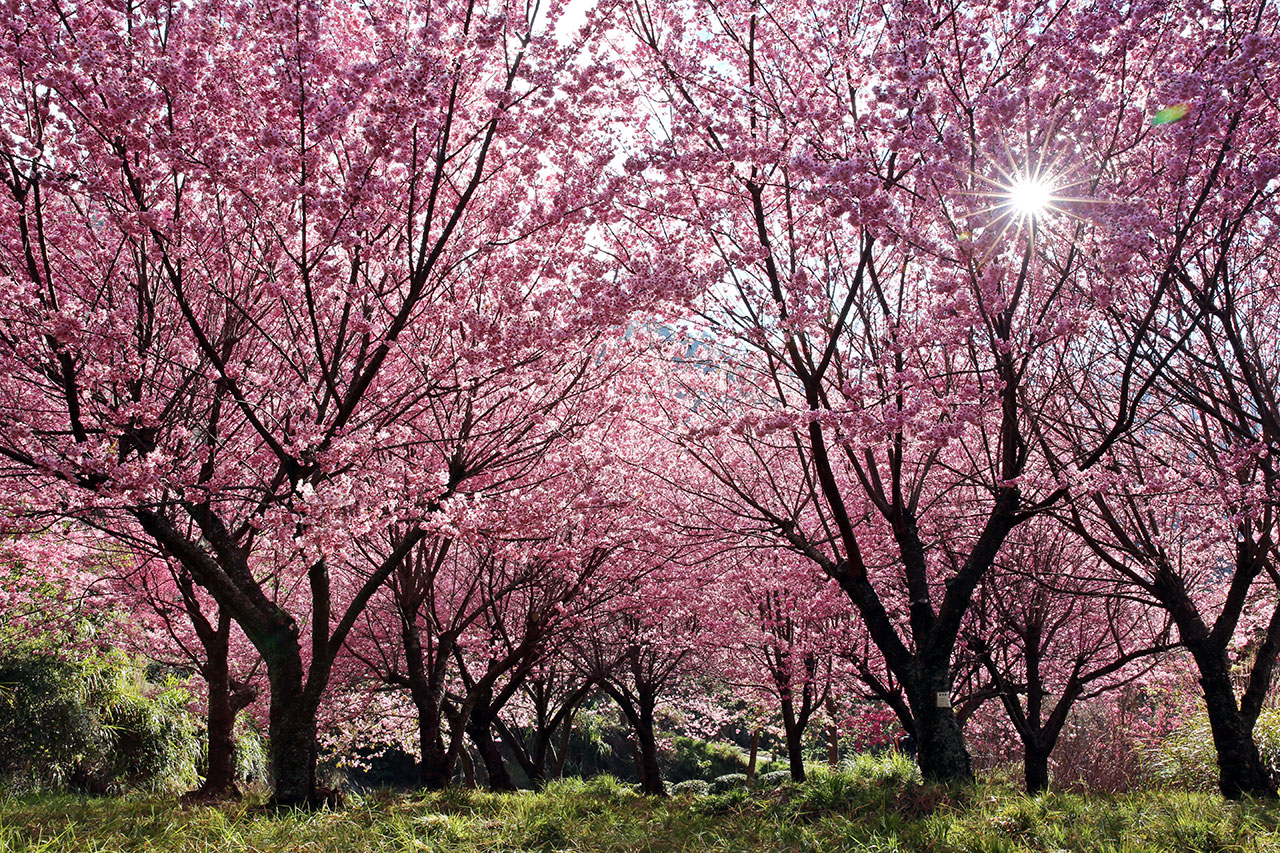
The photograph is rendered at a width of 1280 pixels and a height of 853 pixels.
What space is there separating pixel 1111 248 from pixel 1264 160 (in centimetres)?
94

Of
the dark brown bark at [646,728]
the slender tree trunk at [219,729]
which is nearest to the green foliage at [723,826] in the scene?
the slender tree trunk at [219,729]

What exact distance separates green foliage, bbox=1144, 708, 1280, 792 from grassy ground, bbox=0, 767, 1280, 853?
20.7 feet

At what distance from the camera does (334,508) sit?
18.6ft

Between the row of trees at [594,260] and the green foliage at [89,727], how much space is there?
3477 mm

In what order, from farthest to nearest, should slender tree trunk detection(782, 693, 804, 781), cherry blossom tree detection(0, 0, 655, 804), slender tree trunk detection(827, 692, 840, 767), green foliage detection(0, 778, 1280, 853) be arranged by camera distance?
1. slender tree trunk detection(827, 692, 840, 767)
2. slender tree trunk detection(782, 693, 804, 781)
3. cherry blossom tree detection(0, 0, 655, 804)
4. green foliage detection(0, 778, 1280, 853)

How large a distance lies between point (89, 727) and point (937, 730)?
12.7 meters

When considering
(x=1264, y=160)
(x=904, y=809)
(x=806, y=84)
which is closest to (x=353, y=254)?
(x=806, y=84)

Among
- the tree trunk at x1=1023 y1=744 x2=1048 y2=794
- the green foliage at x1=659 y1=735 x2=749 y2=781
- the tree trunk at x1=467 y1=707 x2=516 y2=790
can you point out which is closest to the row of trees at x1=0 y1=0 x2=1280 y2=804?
the tree trunk at x1=1023 y1=744 x2=1048 y2=794

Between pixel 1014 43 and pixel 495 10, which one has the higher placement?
pixel 495 10

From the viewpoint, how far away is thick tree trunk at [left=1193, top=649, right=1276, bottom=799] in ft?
26.6

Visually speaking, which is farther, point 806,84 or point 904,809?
point 806,84

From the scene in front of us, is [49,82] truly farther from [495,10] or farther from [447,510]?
[447,510]

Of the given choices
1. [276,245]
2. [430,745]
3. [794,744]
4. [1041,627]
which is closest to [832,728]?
[794,744]

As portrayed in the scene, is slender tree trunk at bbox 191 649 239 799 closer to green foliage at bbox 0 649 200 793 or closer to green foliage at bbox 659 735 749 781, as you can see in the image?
green foliage at bbox 0 649 200 793
